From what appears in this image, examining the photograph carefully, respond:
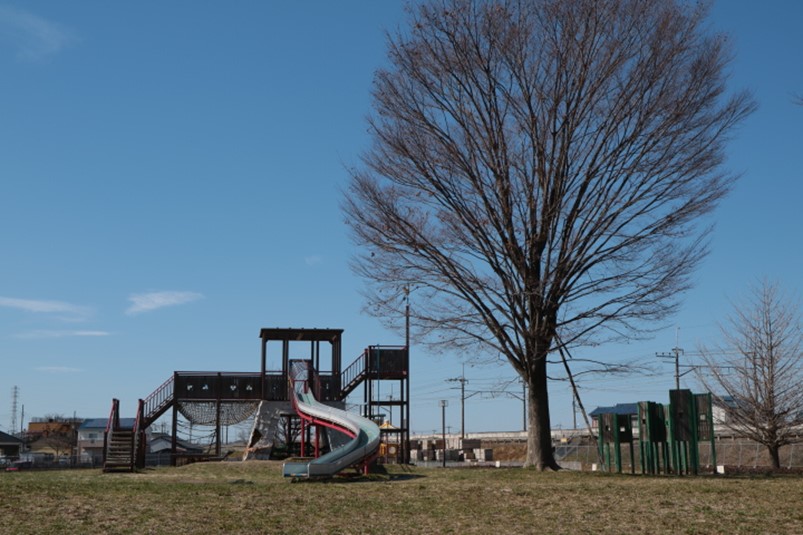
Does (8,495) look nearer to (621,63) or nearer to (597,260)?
(597,260)

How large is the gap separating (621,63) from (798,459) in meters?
31.7

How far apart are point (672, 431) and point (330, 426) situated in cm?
1171

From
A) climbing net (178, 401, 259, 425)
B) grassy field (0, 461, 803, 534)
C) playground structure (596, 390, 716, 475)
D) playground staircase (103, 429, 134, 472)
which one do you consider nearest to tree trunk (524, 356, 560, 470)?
playground structure (596, 390, 716, 475)

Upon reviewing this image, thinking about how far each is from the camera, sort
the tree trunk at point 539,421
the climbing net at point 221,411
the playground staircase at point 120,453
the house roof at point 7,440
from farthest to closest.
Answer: the house roof at point 7,440 → the climbing net at point 221,411 → the playground staircase at point 120,453 → the tree trunk at point 539,421

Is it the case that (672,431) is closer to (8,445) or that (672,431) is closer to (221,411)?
(221,411)

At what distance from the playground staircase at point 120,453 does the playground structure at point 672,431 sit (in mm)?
14174

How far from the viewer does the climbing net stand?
119 feet

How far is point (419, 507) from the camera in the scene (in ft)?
41.3

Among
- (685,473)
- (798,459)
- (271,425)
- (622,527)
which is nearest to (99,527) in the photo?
(622,527)

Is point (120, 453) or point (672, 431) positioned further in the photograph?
point (120, 453)

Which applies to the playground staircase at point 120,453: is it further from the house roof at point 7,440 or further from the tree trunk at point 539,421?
the house roof at point 7,440

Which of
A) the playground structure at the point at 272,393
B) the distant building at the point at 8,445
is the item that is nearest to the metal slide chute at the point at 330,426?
the playground structure at the point at 272,393

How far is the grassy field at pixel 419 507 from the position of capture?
10.8 m

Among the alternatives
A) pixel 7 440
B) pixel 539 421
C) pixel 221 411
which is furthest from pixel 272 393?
pixel 7 440
